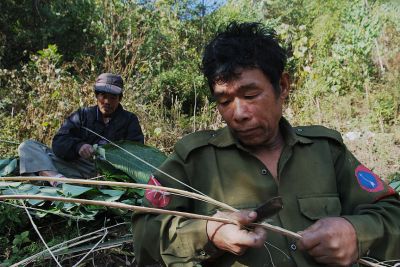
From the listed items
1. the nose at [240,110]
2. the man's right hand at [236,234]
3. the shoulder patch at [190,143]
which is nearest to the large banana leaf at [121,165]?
the shoulder patch at [190,143]

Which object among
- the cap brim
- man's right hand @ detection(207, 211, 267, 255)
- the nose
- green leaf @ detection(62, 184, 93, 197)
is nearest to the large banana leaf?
green leaf @ detection(62, 184, 93, 197)

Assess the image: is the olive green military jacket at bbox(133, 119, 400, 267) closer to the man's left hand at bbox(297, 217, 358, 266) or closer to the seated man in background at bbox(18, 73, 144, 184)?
the man's left hand at bbox(297, 217, 358, 266)

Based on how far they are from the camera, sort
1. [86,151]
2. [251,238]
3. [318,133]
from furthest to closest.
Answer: [86,151] < [318,133] < [251,238]

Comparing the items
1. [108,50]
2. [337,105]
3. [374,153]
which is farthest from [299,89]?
Result: [108,50]

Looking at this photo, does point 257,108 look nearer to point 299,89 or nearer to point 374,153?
point 374,153

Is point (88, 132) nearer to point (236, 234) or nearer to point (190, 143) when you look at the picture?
point (190, 143)

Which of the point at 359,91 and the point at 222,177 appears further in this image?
the point at 359,91

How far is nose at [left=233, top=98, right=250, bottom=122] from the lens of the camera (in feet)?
3.96

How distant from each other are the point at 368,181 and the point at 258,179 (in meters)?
0.32

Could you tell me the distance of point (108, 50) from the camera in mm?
5363

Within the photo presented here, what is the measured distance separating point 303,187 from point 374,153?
371 cm

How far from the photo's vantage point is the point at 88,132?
353 centimetres

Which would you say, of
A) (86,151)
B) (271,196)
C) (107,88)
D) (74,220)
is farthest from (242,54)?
(107,88)

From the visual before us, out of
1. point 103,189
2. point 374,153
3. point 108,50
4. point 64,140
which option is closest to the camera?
point 103,189
